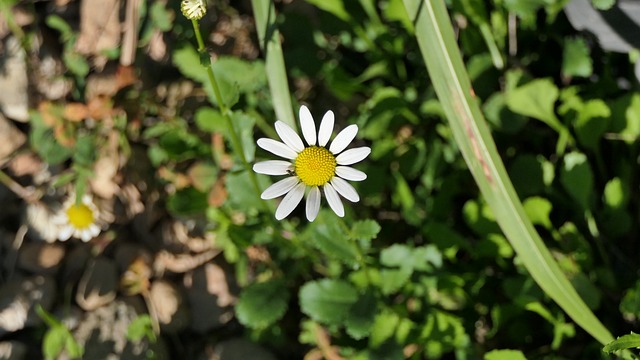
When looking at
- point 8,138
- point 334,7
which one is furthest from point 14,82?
point 334,7

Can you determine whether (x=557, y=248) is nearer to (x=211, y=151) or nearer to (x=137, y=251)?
(x=211, y=151)

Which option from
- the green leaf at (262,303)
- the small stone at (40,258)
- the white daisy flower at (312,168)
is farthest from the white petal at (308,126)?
the small stone at (40,258)

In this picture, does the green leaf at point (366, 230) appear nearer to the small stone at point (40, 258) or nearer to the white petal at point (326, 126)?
the white petal at point (326, 126)

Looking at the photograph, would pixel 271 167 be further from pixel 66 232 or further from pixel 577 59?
pixel 66 232

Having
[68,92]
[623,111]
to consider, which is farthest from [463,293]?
[68,92]

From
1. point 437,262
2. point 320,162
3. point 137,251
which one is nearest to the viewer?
point 320,162
